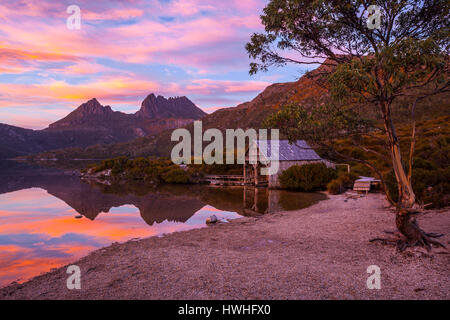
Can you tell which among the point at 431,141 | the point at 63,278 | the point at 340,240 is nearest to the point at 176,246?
the point at 63,278

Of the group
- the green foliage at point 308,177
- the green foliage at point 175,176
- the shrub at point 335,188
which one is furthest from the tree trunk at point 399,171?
the green foliage at point 175,176

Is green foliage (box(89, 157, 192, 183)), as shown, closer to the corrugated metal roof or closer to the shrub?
the corrugated metal roof

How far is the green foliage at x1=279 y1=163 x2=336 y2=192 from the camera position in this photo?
80.1 feet

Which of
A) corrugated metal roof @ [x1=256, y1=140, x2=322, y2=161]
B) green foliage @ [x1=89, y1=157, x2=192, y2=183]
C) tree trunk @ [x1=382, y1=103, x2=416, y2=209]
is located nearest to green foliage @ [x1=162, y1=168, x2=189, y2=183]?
green foliage @ [x1=89, y1=157, x2=192, y2=183]

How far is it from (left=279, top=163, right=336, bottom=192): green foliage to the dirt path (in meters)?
13.5

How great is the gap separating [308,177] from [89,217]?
52.7ft

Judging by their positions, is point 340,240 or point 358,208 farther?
point 358,208

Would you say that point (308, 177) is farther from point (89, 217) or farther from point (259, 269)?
point (259, 269)

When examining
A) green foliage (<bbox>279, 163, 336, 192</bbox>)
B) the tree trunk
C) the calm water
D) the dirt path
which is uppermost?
the tree trunk

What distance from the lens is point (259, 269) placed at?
21.3 feet

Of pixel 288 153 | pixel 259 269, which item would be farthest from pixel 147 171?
pixel 259 269

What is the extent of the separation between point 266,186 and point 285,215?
574 inches

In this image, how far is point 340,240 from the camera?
8.97 meters
